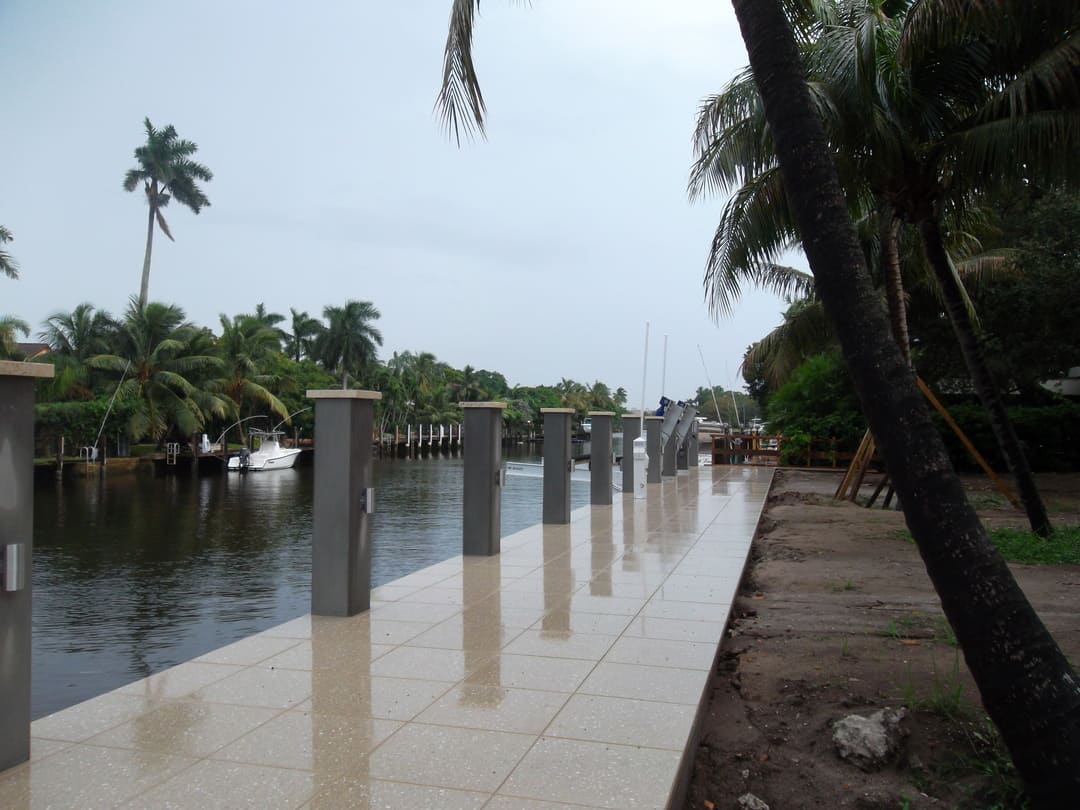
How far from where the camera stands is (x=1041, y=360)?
19969mm

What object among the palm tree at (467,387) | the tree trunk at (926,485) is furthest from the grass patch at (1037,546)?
the palm tree at (467,387)

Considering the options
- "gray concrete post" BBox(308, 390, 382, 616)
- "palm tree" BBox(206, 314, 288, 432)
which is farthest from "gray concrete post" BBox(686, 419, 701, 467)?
"palm tree" BBox(206, 314, 288, 432)

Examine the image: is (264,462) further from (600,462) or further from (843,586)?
(843,586)

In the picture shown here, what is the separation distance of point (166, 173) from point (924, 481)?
6662 centimetres

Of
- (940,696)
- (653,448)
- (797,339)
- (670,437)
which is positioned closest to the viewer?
(940,696)

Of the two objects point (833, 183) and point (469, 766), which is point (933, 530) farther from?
point (469, 766)

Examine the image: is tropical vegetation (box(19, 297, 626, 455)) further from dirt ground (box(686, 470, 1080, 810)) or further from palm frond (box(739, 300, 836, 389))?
dirt ground (box(686, 470, 1080, 810))

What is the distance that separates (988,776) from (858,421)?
2450cm

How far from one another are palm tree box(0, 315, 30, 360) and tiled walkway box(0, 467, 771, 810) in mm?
33619

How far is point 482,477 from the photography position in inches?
366

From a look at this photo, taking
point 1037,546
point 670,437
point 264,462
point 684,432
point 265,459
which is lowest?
point 1037,546

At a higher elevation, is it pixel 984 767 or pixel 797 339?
pixel 797 339

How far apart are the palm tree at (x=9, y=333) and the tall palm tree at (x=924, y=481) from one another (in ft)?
121

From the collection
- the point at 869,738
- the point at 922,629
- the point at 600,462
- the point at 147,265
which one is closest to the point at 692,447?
the point at 600,462
